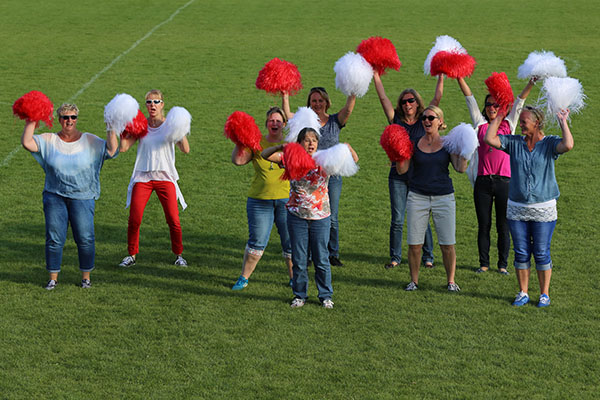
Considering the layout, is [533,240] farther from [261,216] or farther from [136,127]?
[136,127]

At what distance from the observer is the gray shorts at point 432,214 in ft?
24.3

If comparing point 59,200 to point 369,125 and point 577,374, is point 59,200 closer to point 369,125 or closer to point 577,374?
point 577,374

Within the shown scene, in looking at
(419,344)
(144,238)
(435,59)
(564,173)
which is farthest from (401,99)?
(564,173)

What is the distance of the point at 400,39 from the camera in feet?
78.6

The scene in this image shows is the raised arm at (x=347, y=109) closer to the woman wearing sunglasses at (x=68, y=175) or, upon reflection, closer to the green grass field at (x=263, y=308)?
the green grass field at (x=263, y=308)

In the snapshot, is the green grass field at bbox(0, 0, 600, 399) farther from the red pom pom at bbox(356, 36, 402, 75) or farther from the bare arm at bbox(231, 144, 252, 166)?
the red pom pom at bbox(356, 36, 402, 75)

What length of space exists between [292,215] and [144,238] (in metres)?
3.09

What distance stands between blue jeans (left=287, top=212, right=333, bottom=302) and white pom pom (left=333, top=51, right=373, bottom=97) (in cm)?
136

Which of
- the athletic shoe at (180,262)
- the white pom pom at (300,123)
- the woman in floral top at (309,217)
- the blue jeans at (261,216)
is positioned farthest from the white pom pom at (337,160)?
the athletic shoe at (180,262)

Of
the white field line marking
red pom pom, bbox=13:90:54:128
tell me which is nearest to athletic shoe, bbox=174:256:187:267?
red pom pom, bbox=13:90:54:128

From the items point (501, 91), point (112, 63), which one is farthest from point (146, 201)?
point (112, 63)

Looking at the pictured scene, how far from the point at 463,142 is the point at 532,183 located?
71 centimetres

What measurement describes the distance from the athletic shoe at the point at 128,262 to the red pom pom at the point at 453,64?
3737 millimetres

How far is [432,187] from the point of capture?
7.38m
